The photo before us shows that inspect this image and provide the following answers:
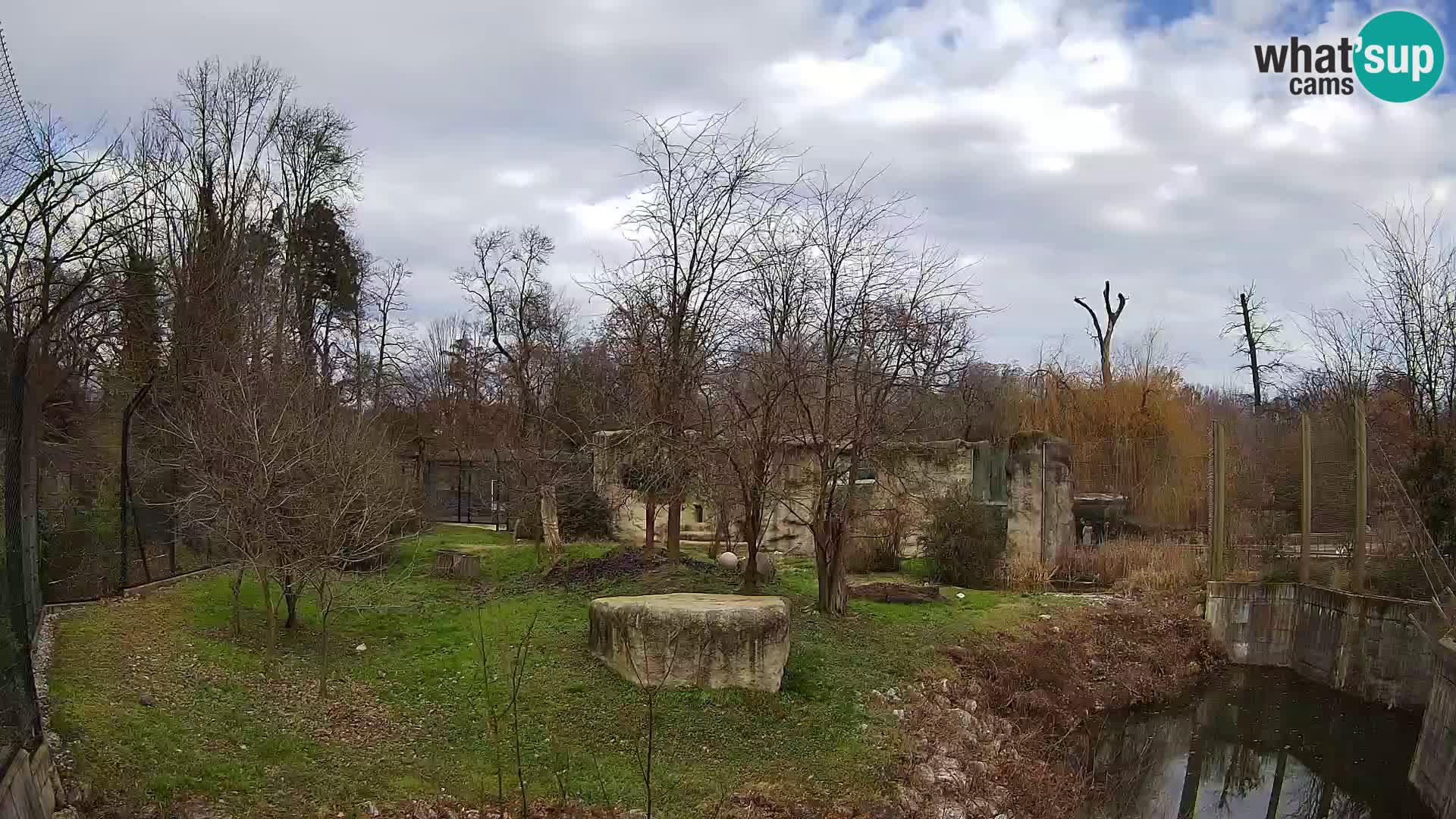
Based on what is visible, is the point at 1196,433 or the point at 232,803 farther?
the point at 1196,433

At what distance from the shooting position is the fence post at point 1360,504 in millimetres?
13719

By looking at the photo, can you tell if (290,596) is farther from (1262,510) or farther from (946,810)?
(1262,510)

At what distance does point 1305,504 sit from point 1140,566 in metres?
3.87

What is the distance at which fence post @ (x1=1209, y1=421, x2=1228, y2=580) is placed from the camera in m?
16.6

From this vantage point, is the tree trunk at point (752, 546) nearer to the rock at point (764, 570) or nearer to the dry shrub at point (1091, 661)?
the rock at point (764, 570)

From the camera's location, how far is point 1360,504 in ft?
45.2

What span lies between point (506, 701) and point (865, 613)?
237 inches

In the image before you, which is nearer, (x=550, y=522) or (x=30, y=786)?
(x=30, y=786)

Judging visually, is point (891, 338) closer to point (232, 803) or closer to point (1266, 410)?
point (232, 803)

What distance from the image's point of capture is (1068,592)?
57.7 feet

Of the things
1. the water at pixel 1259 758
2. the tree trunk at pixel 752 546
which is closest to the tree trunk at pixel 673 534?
the tree trunk at pixel 752 546

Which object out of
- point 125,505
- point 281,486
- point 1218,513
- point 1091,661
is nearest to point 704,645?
point 281,486

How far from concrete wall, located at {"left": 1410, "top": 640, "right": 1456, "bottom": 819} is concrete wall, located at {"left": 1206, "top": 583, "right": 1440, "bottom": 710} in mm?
1835

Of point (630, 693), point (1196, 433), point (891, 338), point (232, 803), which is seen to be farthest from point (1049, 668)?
point (1196, 433)
